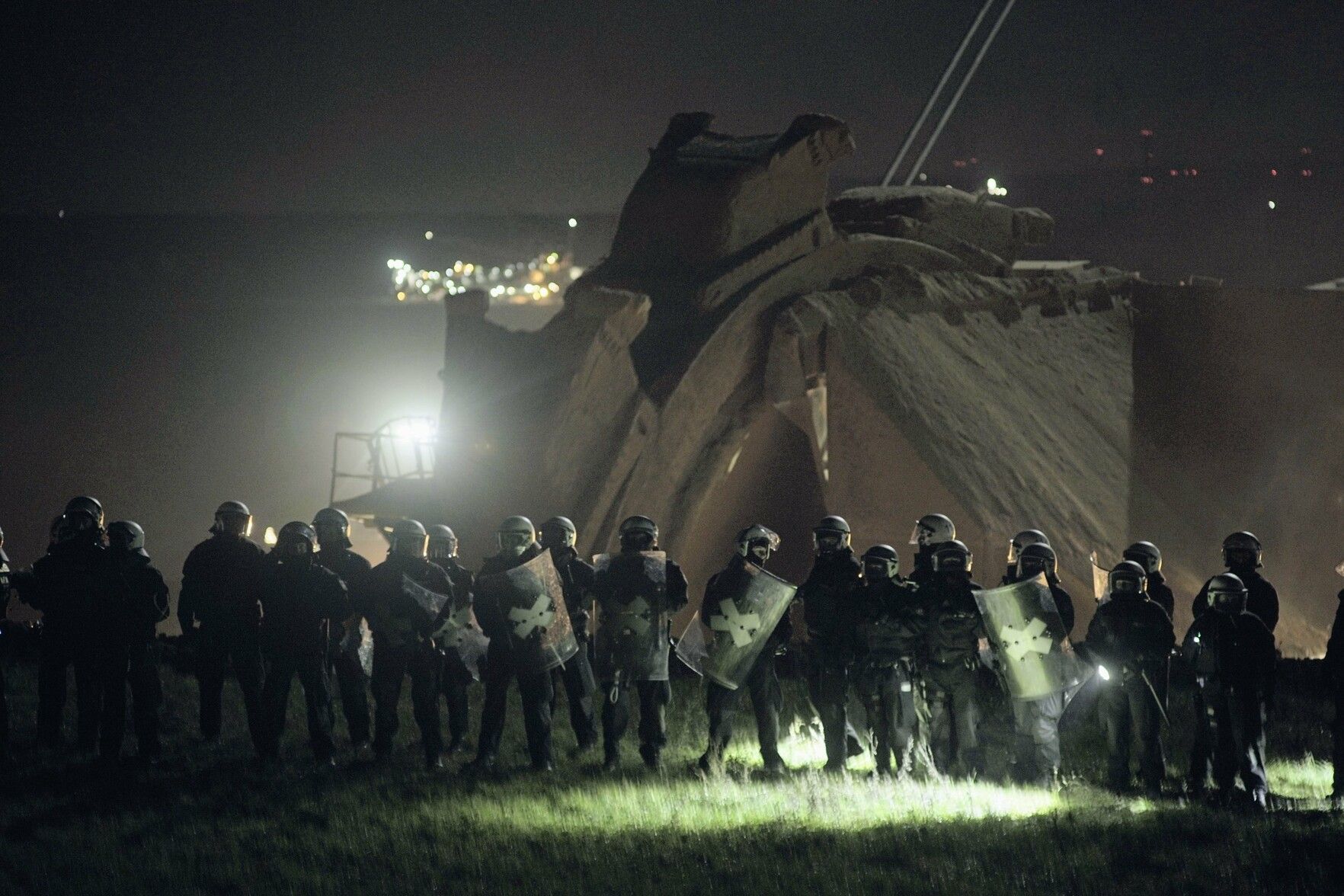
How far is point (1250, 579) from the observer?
1180 centimetres

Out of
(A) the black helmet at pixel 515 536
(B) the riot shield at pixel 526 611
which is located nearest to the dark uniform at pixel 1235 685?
(B) the riot shield at pixel 526 611

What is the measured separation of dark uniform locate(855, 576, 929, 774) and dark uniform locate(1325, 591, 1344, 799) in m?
2.88

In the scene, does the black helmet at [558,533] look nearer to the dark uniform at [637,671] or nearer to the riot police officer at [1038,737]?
the dark uniform at [637,671]

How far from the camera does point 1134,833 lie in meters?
9.64

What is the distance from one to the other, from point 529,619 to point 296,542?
2.07 m

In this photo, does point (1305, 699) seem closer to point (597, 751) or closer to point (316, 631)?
point (597, 751)

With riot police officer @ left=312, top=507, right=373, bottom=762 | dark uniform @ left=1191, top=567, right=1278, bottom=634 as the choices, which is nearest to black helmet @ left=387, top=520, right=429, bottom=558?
riot police officer @ left=312, top=507, right=373, bottom=762

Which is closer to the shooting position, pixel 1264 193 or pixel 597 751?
pixel 597 751

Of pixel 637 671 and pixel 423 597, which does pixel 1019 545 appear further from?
pixel 423 597

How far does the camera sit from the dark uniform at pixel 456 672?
41.4ft

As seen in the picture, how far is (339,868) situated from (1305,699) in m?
9.73

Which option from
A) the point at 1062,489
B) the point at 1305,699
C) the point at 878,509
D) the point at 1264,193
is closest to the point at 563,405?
the point at 878,509

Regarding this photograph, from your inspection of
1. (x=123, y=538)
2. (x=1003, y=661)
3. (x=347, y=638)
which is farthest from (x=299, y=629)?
(x=1003, y=661)

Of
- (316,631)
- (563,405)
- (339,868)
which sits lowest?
(339,868)
